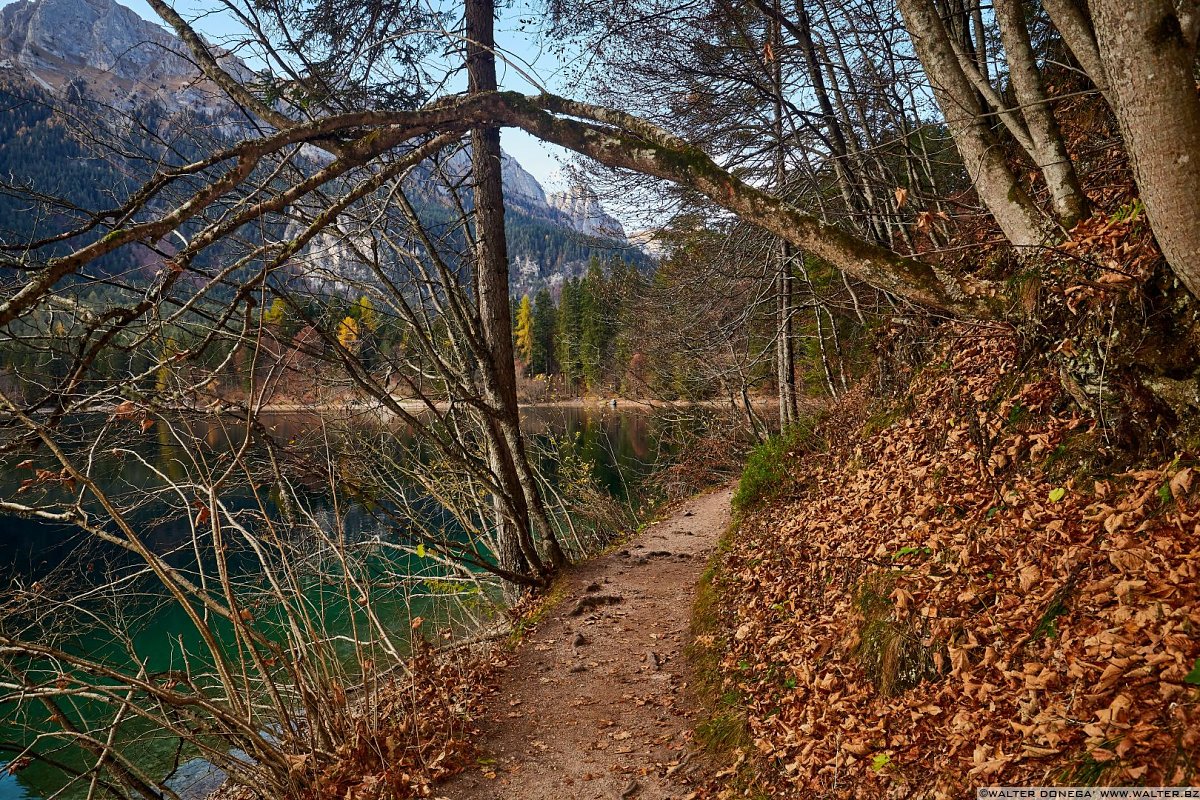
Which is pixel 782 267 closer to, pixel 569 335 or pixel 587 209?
pixel 587 209

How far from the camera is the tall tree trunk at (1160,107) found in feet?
7.88

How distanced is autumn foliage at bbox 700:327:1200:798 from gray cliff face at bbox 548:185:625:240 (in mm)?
6326

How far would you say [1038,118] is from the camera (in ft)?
10.8

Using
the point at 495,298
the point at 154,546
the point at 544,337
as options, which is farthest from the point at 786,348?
the point at 544,337

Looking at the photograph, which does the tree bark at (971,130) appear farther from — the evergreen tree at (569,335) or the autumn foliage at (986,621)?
the evergreen tree at (569,335)

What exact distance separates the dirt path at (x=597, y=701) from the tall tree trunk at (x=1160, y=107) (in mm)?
3605

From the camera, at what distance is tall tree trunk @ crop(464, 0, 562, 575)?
6.40 meters

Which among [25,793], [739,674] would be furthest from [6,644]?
[25,793]

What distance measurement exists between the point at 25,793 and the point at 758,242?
40.8 feet

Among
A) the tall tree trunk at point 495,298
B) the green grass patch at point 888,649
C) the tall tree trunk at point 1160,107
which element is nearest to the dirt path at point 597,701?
the tall tree trunk at point 495,298

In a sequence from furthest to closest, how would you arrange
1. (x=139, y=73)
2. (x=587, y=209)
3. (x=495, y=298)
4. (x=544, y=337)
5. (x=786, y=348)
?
(x=544, y=337) < (x=587, y=209) < (x=786, y=348) < (x=495, y=298) < (x=139, y=73)

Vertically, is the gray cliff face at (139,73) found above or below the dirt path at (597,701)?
above

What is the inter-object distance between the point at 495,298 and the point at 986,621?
5180mm

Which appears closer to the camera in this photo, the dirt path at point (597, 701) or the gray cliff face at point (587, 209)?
the dirt path at point (597, 701)
